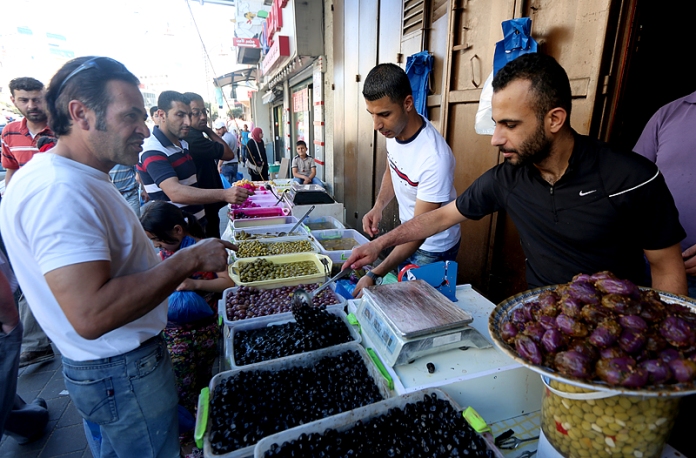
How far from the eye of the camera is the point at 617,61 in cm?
222

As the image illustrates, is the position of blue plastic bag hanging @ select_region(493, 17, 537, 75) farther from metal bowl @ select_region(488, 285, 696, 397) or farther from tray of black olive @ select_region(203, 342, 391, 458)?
tray of black olive @ select_region(203, 342, 391, 458)

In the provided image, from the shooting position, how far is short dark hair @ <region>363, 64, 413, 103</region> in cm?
236

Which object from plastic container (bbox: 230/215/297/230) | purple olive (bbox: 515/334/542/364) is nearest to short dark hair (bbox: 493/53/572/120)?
purple olive (bbox: 515/334/542/364)

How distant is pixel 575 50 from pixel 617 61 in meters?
0.27

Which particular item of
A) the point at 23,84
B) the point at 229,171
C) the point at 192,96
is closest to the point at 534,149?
the point at 192,96

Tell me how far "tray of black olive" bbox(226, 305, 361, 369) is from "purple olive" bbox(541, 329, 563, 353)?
108 cm

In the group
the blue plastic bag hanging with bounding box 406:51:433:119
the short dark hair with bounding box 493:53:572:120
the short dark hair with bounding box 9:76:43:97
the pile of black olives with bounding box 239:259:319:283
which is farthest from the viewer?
the blue plastic bag hanging with bounding box 406:51:433:119

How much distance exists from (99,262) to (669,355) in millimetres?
1662

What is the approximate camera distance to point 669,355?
32.7 inches

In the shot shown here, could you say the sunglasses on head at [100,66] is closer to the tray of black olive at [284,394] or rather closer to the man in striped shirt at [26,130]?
the tray of black olive at [284,394]

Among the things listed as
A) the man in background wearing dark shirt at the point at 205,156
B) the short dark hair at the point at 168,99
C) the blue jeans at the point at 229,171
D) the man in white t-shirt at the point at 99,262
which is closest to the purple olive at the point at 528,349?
the man in white t-shirt at the point at 99,262

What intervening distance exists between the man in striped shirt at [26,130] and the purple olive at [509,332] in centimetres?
451

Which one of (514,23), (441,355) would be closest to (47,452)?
(441,355)

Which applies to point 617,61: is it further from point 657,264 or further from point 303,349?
point 303,349
